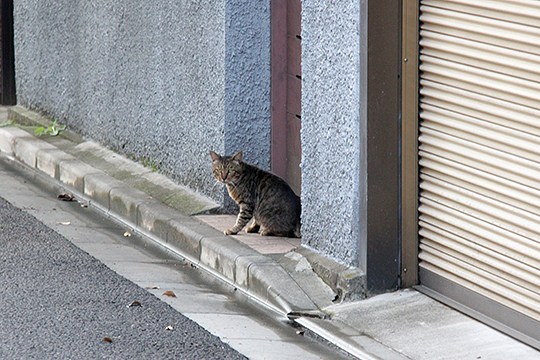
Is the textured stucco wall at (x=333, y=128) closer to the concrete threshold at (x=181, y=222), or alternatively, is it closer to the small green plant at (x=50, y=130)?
the concrete threshold at (x=181, y=222)

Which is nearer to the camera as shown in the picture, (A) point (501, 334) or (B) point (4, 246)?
(A) point (501, 334)

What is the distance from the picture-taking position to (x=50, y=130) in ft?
40.2

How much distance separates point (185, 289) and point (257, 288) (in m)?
0.51

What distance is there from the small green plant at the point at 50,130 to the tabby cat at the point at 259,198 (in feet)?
12.4

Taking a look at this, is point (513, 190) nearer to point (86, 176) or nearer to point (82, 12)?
point (86, 176)

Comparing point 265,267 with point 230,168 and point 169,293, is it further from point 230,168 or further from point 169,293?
point 230,168

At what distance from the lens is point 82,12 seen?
38.0ft

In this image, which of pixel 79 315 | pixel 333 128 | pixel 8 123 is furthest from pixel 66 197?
pixel 333 128

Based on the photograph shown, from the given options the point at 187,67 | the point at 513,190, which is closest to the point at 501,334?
the point at 513,190

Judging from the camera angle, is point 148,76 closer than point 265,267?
No

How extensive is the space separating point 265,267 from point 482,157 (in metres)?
1.67

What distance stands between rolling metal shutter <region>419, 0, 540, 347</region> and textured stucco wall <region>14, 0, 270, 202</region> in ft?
7.25

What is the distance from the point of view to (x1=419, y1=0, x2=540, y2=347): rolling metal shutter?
20.6 feet

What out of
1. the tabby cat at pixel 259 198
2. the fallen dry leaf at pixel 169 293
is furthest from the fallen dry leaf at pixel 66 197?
the fallen dry leaf at pixel 169 293
